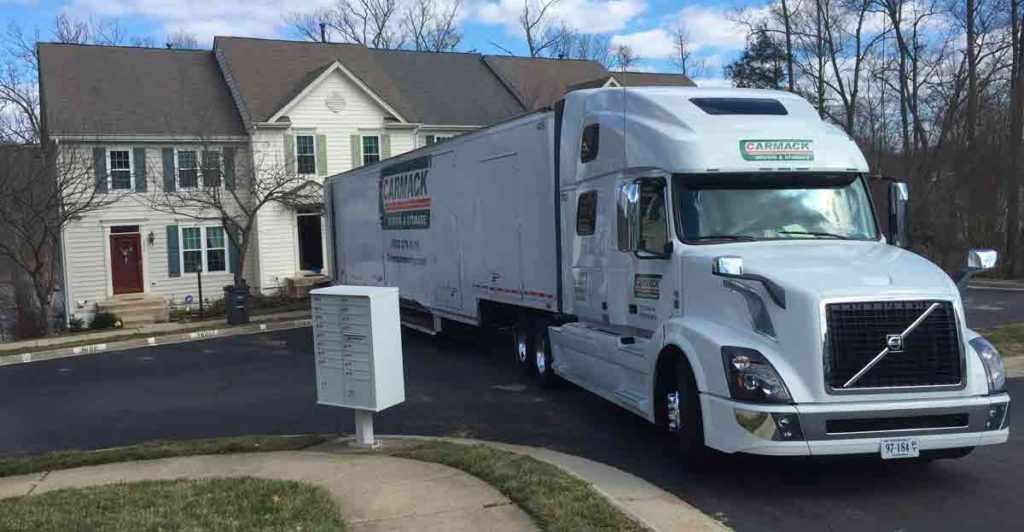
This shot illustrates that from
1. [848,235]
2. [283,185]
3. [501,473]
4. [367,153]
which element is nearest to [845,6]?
[367,153]

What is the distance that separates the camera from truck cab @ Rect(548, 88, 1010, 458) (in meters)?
5.88

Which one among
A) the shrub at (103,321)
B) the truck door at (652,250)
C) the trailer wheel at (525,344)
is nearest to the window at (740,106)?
the truck door at (652,250)

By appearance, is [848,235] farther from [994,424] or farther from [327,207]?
[327,207]

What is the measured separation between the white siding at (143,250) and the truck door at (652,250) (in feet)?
73.2

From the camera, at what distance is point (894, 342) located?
5.88 meters

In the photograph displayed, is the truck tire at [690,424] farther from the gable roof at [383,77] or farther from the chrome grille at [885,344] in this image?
the gable roof at [383,77]

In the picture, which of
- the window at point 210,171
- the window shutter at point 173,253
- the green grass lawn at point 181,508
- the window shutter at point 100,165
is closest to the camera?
the green grass lawn at point 181,508

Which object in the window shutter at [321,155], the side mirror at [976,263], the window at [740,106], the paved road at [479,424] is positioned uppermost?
the window shutter at [321,155]

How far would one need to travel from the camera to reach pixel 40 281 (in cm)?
2283

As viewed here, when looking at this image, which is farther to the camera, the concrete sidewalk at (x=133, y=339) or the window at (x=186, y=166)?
the window at (x=186, y=166)

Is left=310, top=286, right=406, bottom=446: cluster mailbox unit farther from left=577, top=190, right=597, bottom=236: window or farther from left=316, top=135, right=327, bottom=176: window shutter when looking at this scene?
left=316, top=135, right=327, bottom=176: window shutter

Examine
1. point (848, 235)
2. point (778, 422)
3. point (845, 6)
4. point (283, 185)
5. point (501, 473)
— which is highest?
point (845, 6)

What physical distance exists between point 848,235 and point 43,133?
79.2 ft

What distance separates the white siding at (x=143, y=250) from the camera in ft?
85.4
